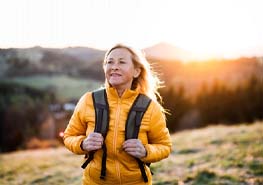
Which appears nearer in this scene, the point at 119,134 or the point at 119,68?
the point at 119,134

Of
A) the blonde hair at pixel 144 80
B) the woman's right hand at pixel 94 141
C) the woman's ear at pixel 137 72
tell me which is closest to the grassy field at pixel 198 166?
the blonde hair at pixel 144 80

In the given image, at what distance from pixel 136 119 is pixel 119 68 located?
0.48 m

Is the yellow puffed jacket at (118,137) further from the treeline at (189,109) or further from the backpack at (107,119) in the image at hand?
the treeline at (189,109)

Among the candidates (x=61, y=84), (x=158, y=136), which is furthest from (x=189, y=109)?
(x=158, y=136)

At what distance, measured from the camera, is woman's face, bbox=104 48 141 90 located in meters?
3.84

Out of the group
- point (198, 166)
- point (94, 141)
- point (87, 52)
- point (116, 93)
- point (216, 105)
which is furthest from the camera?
point (216, 105)

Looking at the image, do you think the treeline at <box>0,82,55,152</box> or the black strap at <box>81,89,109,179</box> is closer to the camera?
the black strap at <box>81,89,109,179</box>

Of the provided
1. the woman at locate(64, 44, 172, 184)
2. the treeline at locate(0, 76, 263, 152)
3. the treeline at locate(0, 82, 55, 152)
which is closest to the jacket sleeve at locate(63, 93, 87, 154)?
the woman at locate(64, 44, 172, 184)

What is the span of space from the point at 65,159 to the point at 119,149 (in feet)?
26.3

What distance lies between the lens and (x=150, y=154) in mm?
3650

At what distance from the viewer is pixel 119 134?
12.1 ft

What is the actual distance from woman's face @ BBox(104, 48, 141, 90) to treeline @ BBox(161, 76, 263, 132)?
36.7 metres

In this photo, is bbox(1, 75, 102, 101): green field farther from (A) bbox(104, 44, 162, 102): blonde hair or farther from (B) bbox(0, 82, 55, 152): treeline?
(A) bbox(104, 44, 162, 102): blonde hair

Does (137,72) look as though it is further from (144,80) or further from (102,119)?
(102,119)
